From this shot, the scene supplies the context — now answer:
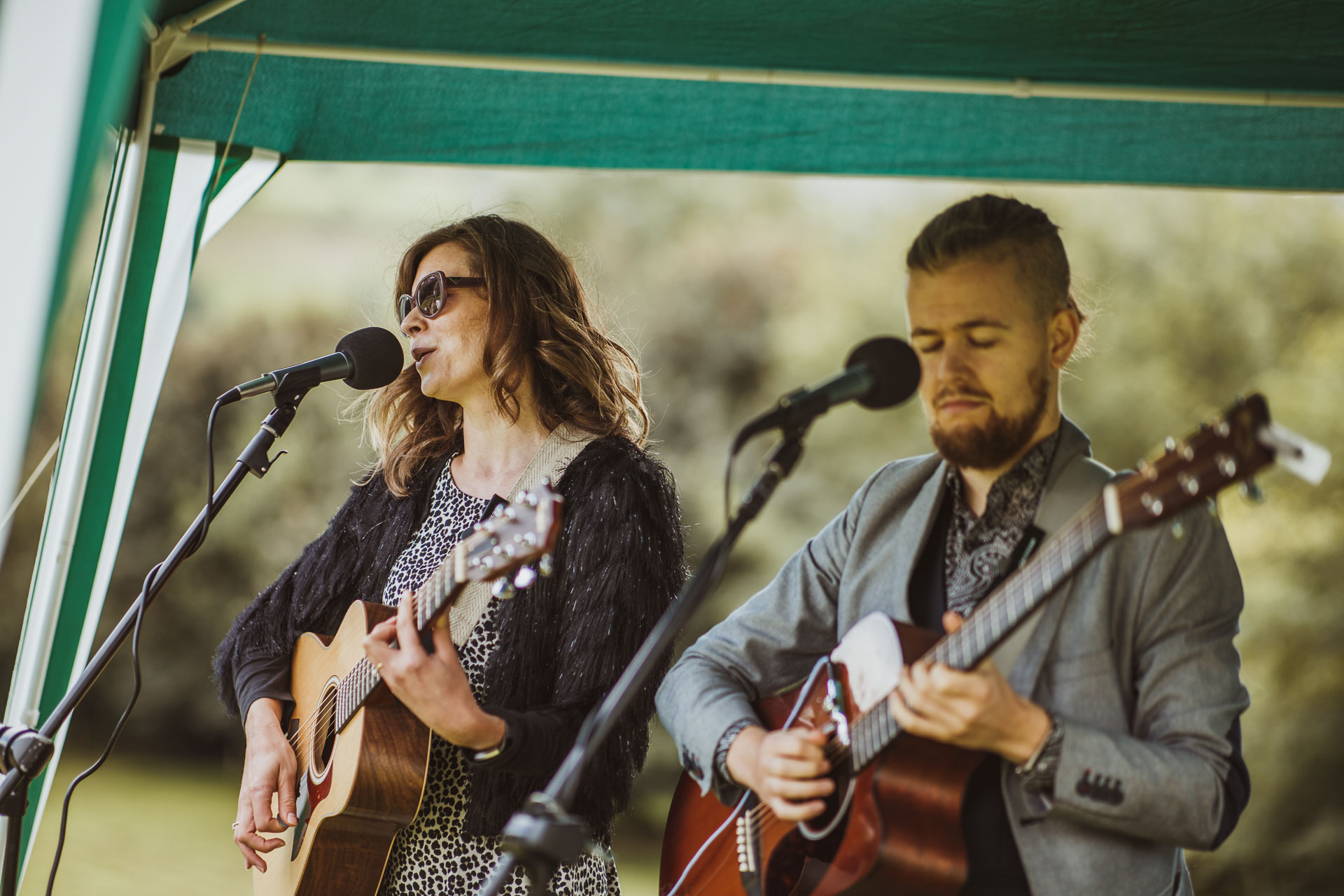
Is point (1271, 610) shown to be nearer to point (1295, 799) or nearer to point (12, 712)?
point (1295, 799)

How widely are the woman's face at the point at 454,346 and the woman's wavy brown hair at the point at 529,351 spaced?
0.03 metres

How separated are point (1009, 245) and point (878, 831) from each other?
1.03 metres

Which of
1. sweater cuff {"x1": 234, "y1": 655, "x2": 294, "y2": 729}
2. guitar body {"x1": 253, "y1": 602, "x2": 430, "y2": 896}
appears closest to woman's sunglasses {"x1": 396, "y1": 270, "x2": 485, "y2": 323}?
guitar body {"x1": 253, "y1": 602, "x2": 430, "y2": 896}

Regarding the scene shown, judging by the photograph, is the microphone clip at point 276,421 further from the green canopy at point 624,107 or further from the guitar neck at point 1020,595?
the guitar neck at point 1020,595

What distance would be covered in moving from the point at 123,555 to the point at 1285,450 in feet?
34.2

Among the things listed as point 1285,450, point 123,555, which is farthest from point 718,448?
point 1285,450

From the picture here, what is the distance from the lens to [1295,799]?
8195 mm

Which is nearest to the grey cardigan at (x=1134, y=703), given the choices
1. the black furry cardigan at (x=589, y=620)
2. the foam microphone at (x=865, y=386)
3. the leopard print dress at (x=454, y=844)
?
the foam microphone at (x=865, y=386)

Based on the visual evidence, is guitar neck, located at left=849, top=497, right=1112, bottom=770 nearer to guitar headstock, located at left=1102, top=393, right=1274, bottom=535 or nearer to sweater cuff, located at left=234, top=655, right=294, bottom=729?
guitar headstock, located at left=1102, top=393, right=1274, bottom=535

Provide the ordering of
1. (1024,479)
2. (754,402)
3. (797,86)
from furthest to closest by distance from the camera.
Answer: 1. (754,402)
2. (797,86)
3. (1024,479)


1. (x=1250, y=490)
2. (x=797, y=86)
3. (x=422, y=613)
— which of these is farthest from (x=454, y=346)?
(x=1250, y=490)

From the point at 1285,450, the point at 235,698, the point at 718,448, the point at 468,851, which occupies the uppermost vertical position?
the point at 718,448

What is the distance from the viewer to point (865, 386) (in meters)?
1.92

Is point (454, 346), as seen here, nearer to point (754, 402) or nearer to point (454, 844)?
point (454, 844)
